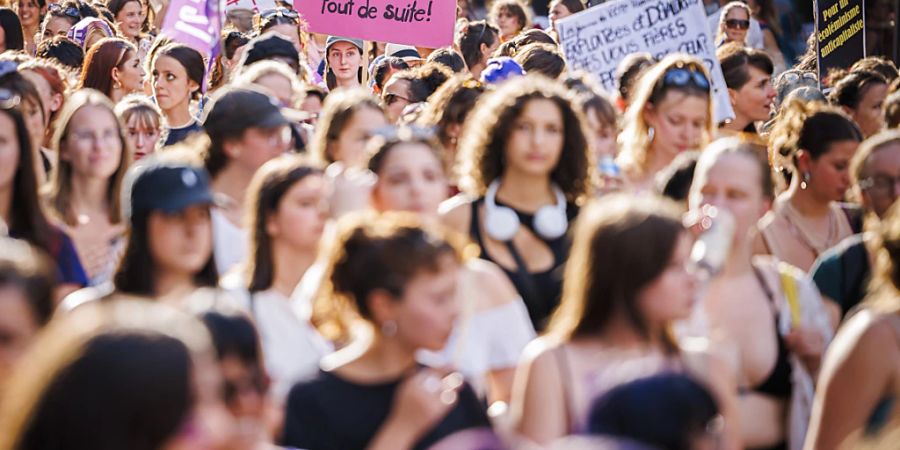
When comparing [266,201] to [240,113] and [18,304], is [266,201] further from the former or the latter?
[18,304]

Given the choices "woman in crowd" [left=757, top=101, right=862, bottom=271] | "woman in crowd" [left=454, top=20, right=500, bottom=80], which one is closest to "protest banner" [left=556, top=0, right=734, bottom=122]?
"woman in crowd" [left=454, top=20, right=500, bottom=80]

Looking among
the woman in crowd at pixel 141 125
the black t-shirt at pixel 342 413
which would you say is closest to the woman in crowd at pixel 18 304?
the black t-shirt at pixel 342 413

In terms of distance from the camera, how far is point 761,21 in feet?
51.0

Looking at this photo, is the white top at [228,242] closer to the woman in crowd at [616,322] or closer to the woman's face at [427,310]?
the woman's face at [427,310]

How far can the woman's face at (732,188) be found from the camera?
4992 mm

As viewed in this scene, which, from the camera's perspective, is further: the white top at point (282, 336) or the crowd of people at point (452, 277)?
the white top at point (282, 336)

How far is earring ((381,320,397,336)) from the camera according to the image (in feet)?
12.8

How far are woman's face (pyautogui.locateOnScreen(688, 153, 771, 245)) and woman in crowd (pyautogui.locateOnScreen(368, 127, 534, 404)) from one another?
0.71 metres

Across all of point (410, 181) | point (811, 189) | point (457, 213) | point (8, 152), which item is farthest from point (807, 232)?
point (8, 152)

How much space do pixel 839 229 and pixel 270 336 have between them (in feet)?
8.69

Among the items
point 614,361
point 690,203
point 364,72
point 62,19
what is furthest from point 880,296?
point 62,19

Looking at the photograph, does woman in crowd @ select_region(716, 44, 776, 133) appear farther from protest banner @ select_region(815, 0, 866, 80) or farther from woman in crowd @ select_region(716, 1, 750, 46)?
woman in crowd @ select_region(716, 1, 750, 46)

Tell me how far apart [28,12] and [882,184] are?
9.96m

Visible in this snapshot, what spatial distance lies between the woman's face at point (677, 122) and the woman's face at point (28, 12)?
849 cm
